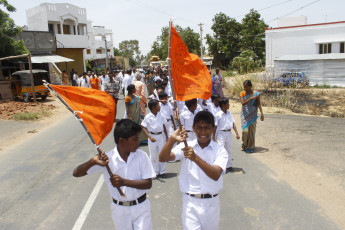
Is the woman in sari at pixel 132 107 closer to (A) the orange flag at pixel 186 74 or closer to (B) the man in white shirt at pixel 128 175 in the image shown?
(A) the orange flag at pixel 186 74

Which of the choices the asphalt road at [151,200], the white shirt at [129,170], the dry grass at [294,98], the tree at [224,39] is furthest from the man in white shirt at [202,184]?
the tree at [224,39]

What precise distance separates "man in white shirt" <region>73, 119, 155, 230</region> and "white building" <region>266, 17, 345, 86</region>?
24255 millimetres

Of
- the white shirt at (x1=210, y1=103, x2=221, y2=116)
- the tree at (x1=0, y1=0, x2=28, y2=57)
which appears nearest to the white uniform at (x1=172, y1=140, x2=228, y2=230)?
the white shirt at (x1=210, y1=103, x2=221, y2=116)

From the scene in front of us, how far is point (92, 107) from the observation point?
3.29m

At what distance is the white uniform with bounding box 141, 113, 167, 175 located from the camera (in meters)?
6.39

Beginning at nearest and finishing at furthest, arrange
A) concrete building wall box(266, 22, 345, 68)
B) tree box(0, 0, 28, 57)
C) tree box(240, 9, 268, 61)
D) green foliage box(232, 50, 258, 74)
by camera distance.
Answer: tree box(0, 0, 28, 57), green foliage box(232, 50, 258, 74), concrete building wall box(266, 22, 345, 68), tree box(240, 9, 268, 61)

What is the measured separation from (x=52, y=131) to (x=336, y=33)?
30908 mm

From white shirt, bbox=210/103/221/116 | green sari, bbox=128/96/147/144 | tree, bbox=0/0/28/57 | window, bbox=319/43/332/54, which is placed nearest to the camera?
white shirt, bbox=210/103/221/116

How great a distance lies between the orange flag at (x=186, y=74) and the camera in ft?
10.3

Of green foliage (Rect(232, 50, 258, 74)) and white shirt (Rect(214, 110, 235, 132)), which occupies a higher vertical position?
green foliage (Rect(232, 50, 258, 74))

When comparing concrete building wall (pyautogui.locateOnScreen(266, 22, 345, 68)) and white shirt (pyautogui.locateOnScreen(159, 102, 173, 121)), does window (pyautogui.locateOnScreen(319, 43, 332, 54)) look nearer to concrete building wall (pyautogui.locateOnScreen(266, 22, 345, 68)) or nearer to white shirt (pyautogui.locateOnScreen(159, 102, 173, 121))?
concrete building wall (pyautogui.locateOnScreen(266, 22, 345, 68))

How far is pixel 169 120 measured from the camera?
24.2 ft

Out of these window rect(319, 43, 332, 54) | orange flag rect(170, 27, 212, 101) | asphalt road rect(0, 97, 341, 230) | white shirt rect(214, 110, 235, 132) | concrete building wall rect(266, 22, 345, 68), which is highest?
concrete building wall rect(266, 22, 345, 68)

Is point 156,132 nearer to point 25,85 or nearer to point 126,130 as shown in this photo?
point 126,130
